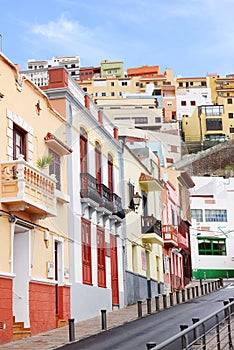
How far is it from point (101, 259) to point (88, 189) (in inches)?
148

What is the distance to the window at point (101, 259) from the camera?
2573 centimetres

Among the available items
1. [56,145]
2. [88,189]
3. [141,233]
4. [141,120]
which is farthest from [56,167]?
[141,120]

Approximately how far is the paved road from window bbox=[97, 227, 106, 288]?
2668 mm

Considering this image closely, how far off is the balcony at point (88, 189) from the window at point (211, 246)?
38.3m

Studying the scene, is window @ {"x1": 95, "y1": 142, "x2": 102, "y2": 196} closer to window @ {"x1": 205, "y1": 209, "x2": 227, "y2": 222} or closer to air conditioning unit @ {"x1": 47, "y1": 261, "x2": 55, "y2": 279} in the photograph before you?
air conditioning unit @ {"x1": 47, "y1": 261, "x2": 55, "y2": 279}

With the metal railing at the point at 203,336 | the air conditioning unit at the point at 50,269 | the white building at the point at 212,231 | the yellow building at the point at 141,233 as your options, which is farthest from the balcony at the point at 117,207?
the white building at the point at 212,231

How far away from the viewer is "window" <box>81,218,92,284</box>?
23.3 metres

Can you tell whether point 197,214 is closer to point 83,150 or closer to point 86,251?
point 86,251

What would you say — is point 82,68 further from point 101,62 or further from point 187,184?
point 187,184

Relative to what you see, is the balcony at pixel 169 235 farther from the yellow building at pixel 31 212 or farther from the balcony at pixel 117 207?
the yellow building at pixel 31 212

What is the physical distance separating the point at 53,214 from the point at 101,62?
11514cm

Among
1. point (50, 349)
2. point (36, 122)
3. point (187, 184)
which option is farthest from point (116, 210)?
point (187, 184)

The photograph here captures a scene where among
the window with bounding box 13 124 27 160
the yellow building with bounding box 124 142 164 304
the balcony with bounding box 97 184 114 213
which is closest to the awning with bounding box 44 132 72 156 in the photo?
the window with bounding box 13 124 27 160

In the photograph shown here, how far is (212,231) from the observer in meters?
63.0
